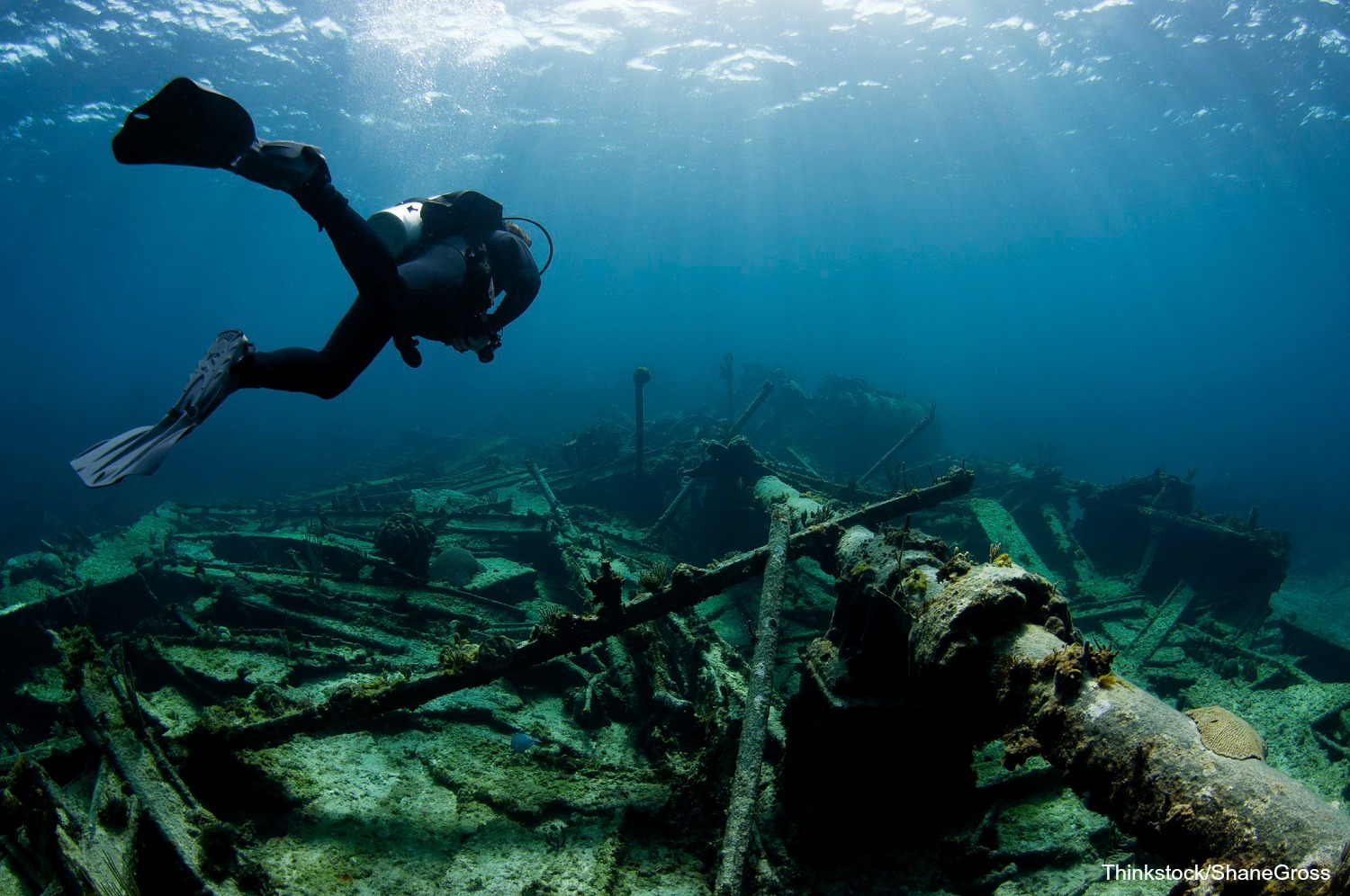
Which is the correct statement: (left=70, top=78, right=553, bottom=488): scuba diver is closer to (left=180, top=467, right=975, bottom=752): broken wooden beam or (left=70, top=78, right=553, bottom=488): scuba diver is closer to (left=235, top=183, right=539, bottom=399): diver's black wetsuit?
(left=235, top=183, right=539, bottom=399): diver's black wetsuit

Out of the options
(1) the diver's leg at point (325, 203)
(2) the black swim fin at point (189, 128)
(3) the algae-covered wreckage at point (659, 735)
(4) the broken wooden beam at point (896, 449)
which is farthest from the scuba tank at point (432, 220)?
(4) the broken wooden beam at point (896, 449)

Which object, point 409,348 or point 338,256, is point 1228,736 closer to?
point 409,348

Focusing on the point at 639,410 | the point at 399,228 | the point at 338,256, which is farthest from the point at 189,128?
the point at 639,410

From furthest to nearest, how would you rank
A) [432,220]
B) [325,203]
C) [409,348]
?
[432,220] → [409,348] → [325,203]

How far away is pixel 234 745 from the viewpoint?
322cm

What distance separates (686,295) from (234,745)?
161m

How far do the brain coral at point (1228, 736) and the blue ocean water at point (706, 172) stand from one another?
985 inches

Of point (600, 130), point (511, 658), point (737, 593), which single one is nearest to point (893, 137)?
point (600, 130)

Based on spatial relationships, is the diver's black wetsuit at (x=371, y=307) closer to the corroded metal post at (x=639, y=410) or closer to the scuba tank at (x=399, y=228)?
the scuba tank at (x=399, y=228)

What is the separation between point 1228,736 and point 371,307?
4093mm

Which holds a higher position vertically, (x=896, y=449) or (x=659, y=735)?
(x=896, y=449)

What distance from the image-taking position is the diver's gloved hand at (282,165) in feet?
8.45

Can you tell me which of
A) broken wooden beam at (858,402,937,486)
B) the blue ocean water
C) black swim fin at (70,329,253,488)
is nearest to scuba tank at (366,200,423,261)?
black swim fin at (70,329,253,488)

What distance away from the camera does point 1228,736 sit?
1.55 m
